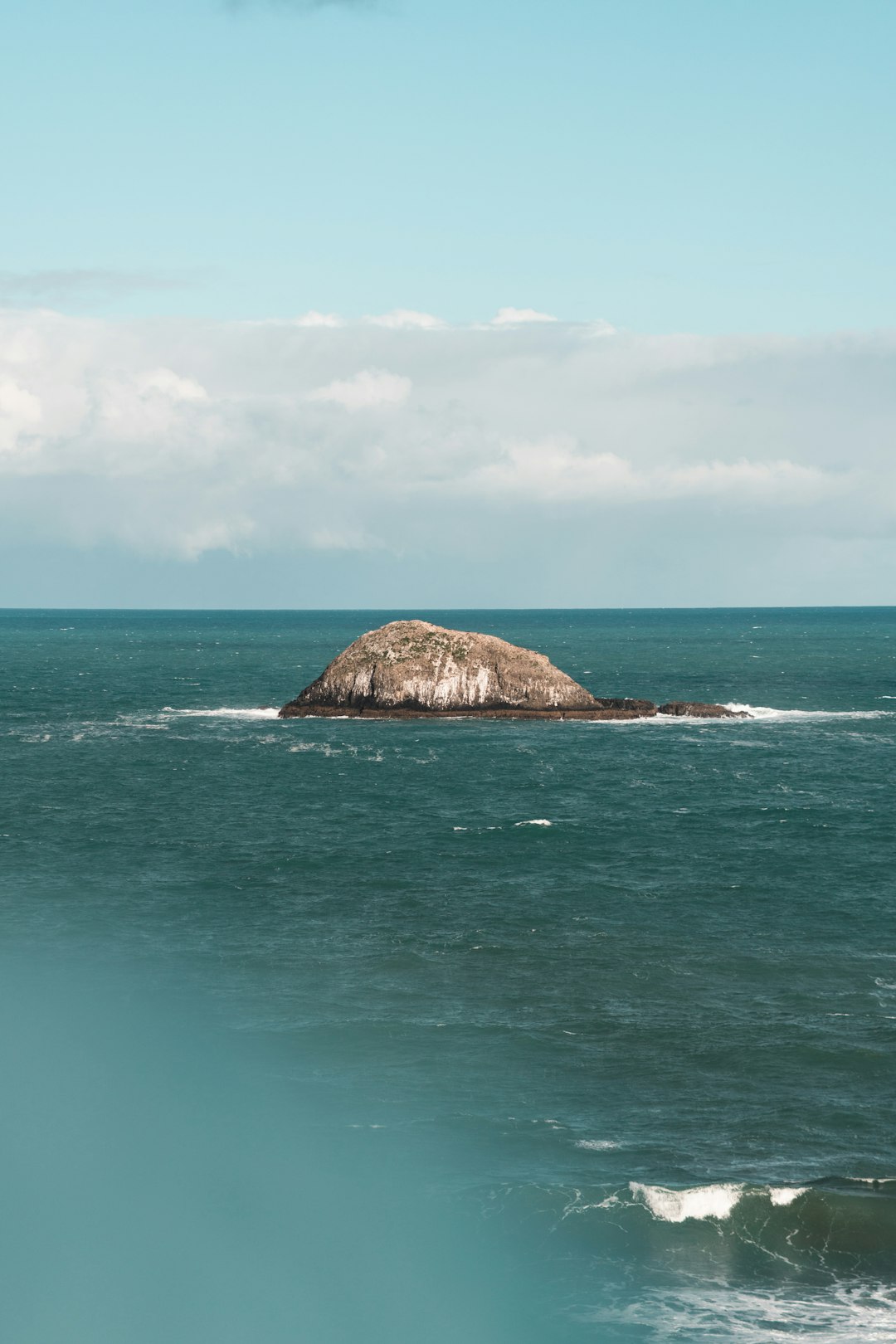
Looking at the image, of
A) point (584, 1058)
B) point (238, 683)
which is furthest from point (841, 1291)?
point (238, 683)

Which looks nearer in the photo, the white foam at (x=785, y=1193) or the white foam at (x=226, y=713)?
the white foam at (x=785, y=1193)

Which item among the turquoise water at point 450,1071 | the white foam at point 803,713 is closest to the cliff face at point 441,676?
the white foam at point 803,713

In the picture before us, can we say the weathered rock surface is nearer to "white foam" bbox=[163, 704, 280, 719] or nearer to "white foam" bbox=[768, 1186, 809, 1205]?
"white foam" bbox=[163, 704, 280, 719]

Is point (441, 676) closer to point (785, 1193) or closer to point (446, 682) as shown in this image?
point (446, 682)

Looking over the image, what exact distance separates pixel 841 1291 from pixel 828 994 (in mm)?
15142

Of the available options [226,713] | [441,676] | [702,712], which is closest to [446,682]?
[441,676]

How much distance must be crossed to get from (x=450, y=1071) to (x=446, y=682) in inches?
3056

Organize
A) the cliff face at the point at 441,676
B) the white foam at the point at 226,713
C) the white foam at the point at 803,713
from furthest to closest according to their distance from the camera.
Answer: the white foam at the point at 226,713, the white foam at the point at 803,713, the cliff face at the point at 441,676

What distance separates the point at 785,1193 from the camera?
27.2 metres

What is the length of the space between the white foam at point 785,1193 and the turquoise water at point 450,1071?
80 millimetres

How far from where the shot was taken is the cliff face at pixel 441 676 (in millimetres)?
110062

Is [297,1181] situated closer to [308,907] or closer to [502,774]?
[308,907]

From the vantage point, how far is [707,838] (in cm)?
6206

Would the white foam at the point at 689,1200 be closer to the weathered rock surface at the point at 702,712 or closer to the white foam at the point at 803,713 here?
the white foam at the point at 803,713
